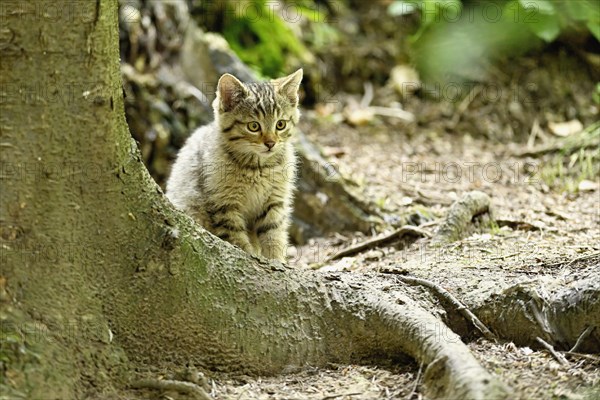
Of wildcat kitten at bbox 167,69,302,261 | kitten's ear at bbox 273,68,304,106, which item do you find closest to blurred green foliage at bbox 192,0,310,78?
kitten's ear at bbox 273,68,304,106

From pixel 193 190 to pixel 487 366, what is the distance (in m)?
2.66

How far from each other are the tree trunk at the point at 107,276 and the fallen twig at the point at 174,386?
84 mm

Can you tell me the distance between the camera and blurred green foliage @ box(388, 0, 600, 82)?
790cm

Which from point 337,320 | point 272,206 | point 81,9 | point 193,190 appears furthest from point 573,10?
point 81,9

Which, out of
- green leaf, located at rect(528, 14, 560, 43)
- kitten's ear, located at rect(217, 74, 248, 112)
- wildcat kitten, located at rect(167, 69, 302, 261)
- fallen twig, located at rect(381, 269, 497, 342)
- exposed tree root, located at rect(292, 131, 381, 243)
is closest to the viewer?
fallen twig, located at rect(381, 269, 497, 342)

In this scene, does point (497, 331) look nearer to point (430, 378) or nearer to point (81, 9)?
point (430, 378)

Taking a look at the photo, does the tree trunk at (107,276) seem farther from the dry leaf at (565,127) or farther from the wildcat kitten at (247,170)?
the dry leaf at (565,127)

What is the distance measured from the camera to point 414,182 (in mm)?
7004

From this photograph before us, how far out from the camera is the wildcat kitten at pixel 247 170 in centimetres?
506

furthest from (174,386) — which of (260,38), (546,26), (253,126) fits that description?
(260,38)

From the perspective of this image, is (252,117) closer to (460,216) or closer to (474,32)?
(460,216)

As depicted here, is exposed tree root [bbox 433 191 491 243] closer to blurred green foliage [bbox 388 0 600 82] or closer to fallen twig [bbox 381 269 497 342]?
fallen twig [bbox 381 269 497 342]

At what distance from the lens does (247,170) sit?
16.8 feet

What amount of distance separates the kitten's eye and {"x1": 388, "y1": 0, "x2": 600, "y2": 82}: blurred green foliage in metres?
3.70
